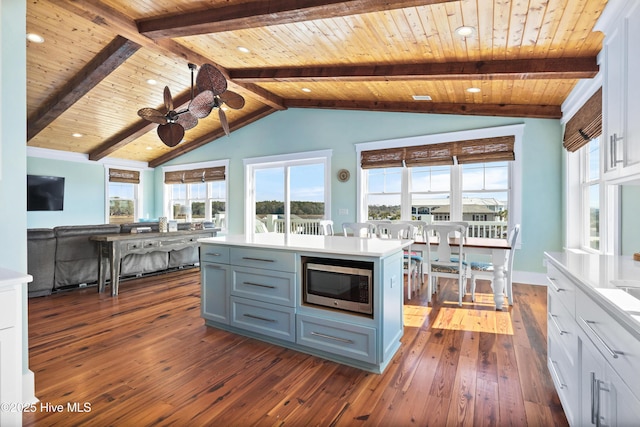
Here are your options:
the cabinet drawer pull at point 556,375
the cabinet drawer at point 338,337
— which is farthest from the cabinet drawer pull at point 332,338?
the cabinet drawer pull at point 556,375

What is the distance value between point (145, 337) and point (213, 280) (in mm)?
736

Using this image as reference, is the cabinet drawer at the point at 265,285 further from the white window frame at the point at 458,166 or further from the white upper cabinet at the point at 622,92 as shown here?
the white window frame at the point at 458,166

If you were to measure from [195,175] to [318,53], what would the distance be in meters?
5.44

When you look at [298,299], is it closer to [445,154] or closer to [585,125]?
[585,125]

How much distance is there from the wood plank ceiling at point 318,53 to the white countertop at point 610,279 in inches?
72.5

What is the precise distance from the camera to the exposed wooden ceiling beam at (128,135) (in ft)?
19.5

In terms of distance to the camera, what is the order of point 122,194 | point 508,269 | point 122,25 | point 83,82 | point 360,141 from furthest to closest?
point 122,194, point 360,141, point 83,82, point 508,269, point 122,25

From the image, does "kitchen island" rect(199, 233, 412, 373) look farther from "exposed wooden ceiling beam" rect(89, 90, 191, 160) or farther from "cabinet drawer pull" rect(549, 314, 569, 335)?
"exposed wooden ceiling beam" rect(89, 90, 191, 160)

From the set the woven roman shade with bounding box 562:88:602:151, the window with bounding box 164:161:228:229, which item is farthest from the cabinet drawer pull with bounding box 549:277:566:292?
the window with bounding box 164:161:228:229

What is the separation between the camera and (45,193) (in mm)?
7059

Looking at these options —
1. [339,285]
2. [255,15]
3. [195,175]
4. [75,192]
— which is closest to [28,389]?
→ [339,285]

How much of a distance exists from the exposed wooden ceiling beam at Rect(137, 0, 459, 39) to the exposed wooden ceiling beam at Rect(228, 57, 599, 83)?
1350 mm

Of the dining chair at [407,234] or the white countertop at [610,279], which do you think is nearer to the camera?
the white countertop at [610,279]

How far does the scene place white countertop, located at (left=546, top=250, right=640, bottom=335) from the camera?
3.22 feet
